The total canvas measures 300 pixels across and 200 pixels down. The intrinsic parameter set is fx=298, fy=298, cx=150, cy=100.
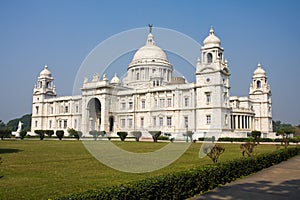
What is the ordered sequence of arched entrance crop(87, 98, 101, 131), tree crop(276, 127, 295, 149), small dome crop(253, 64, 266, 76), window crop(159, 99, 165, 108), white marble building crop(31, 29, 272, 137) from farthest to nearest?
small dome crop(253, 64, 266, 76), arched entrance crop(87, 98, 101, 131), window crop(159, 99, 165, 108), white marble building crop(31, 29, 272, 137), tree crop(276, 127, 295, 149)

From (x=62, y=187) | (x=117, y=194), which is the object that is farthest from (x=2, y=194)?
(x=117, y=194)

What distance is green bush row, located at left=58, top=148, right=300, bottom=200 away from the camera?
7066mm

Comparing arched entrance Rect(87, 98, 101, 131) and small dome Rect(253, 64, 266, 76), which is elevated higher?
small dome Rect(253, 64, 266, 76)

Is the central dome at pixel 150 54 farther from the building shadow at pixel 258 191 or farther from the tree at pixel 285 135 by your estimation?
the building shadow at pixel 258 191

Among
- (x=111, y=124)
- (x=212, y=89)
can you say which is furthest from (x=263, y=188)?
(x=111, y=124)

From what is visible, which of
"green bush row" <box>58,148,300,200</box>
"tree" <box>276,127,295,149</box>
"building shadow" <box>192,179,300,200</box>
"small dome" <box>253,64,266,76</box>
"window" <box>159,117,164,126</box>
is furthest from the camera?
"small dome" <box>253,64,266,76</box>

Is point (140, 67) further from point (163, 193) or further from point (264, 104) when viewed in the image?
point (163, 193)

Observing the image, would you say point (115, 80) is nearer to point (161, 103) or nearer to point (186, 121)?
point (161, 103)

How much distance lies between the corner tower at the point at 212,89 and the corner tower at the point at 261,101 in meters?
18.4

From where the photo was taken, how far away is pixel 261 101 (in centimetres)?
6850

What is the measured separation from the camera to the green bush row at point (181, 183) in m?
7.07

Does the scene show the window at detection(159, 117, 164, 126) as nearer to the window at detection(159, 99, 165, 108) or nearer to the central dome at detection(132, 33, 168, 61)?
the window at detection(159, 99, 165, 108)

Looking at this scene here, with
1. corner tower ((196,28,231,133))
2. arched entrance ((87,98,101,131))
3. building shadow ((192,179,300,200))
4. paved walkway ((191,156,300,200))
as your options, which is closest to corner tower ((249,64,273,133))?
corner tower ((196,28,231,133))

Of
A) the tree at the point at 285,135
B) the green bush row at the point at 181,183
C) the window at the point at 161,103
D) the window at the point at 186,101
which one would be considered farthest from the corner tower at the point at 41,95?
the green bush row at the point at 181,183
